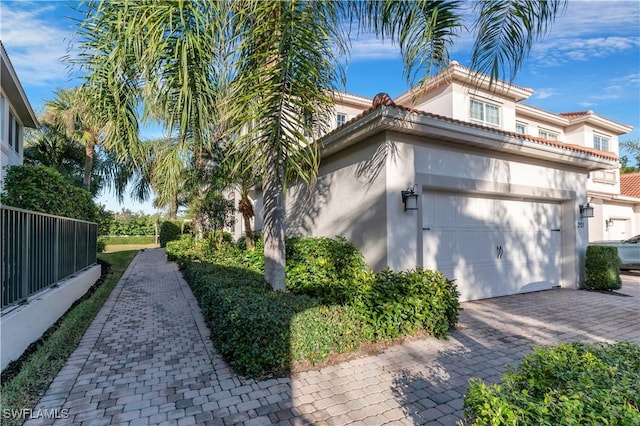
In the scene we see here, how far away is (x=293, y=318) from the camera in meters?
4.36

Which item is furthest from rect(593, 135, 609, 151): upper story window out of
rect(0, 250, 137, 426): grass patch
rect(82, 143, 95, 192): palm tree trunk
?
rect(82, 143, 95, 192): palm tree trunk

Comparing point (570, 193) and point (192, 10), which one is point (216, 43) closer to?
point (192, 10)

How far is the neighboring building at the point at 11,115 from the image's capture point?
35.2 feet

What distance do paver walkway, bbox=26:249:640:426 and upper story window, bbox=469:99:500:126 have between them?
9.10 metres

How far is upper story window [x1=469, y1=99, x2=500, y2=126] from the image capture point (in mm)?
13555

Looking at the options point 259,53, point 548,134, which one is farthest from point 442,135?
point 548,134

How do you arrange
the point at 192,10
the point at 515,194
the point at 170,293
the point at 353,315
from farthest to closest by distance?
the point at 170,293 → the point at 515,194 → the point at 353,315 → the point at 192,10

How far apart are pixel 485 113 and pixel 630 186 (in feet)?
49.5

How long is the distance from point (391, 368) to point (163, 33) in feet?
16.9

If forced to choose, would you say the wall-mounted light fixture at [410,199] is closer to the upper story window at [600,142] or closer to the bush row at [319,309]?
the bush row at [319,309]

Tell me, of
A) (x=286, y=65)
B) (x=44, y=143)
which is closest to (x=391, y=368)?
Answer: (x=286, y=65)

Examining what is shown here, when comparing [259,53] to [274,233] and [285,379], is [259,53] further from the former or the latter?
[285,379]

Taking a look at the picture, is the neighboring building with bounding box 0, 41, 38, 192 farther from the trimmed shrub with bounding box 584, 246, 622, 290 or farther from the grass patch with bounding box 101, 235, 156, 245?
the grass patch with bounding box 101, 235, 156, 245

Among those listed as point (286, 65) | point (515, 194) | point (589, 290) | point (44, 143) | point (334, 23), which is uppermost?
point (44, 143)
